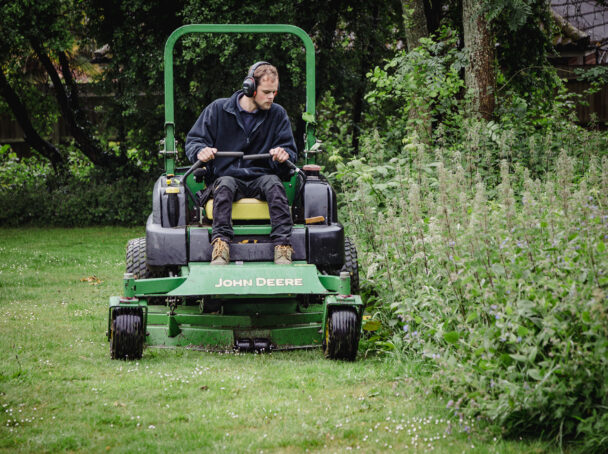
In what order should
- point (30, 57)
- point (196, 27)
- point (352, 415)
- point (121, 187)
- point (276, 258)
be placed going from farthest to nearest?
1. point (30, 57)
2. point (121, 187)
3. point (196, 27)
4. point (276, 258)
5. point (352, 415)

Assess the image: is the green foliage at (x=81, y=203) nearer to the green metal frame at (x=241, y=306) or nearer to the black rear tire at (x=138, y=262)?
the black rear tire at (x=138, y=262)

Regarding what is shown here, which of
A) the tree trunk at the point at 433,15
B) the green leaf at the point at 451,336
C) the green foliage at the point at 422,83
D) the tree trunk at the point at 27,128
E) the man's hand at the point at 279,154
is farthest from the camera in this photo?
the tree trunk at the point at 27,128

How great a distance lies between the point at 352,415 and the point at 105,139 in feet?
44.9

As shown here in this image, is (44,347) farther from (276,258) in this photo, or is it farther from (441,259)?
(441,259)

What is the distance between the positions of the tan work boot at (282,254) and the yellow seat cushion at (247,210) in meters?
0.36

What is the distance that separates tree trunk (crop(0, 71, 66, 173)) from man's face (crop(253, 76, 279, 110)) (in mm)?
11529

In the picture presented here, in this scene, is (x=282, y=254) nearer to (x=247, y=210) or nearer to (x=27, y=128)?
(x=247, y=210)

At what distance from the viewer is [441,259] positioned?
426cm

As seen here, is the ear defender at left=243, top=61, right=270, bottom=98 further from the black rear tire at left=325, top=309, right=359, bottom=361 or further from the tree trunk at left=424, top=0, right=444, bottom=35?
the tree trunk at left=424, top=0, right=444, bottom=35

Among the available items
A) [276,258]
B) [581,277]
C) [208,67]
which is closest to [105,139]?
[208,67]

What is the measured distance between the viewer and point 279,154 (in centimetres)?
551

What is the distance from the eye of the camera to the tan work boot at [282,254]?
5207 mm

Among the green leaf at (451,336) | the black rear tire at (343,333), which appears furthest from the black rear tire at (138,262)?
the green leaf at (451,336)

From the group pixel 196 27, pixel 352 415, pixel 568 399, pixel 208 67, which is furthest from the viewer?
pixel 208 67
